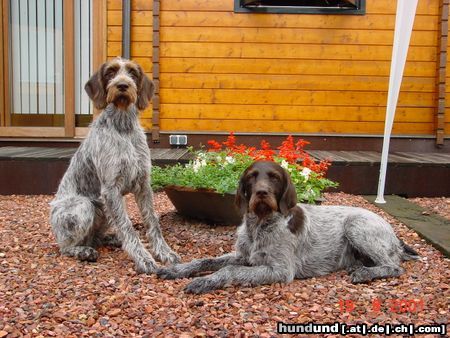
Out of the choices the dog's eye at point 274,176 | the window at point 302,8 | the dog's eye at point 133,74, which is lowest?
the dog's eye at point 274,176

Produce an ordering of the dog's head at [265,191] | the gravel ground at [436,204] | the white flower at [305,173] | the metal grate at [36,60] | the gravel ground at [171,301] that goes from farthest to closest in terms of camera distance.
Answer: the metal grate at [36,60] < the gravel ground at [436,204] < the white flower at [305,173] < the dog's head at [265,191] < the gravel ground at [171,301]

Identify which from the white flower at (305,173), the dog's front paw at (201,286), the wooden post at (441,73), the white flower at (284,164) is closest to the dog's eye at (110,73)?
the dog's front paw at (201,286)

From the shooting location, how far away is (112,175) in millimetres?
3963

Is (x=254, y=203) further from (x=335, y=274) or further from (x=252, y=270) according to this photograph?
(x=335, y=274)

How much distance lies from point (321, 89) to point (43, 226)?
5.23m

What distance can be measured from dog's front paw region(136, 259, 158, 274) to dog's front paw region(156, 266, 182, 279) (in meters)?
0.07

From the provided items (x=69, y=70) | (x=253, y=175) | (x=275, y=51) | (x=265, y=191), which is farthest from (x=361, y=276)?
(x=69, y=70)


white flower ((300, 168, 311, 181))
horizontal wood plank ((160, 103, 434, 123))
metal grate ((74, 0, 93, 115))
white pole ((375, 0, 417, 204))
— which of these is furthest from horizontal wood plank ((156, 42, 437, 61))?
white flower ((300, 168, 311, 181))

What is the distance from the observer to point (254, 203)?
11.0 ft

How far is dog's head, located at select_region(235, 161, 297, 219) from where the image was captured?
3338 millimetres

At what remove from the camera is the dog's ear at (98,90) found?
401 cm

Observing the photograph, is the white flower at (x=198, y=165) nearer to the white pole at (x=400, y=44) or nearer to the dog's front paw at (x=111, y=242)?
the dog's front paw at (x=111, y=242)

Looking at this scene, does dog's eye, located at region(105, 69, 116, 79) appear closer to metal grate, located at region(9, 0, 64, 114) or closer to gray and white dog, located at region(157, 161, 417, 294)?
gray and white dog, located at region(157, 161, 417, 294)

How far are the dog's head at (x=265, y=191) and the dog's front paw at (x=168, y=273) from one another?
0.65 metres
